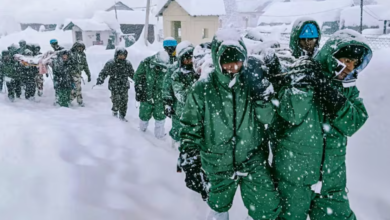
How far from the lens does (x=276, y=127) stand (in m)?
2.61

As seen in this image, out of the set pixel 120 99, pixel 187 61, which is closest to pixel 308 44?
pixel 187 61

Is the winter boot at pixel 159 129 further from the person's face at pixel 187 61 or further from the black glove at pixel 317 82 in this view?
the black glove at pixel 317 82

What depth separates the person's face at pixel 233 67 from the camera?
2.34 metres

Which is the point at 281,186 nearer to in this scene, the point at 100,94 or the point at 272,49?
the point at 272,49

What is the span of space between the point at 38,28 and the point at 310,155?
56644 mm

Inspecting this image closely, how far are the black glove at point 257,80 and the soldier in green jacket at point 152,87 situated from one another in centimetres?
378

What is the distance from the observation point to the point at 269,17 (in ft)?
150

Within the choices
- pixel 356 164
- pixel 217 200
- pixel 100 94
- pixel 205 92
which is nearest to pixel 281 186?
pixel 217 200

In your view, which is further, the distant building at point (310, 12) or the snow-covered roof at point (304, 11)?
the snow-covered roof at point (304, 11)

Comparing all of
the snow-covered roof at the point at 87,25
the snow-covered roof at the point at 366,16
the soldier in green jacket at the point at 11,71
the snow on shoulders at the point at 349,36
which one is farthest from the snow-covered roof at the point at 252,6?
the snow on shoulders at the point at 349,36

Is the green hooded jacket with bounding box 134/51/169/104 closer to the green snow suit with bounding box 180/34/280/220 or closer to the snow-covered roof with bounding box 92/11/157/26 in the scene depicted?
the green snow suit with bounding box 180/34/280/220

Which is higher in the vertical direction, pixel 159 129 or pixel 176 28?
pixel 176 28

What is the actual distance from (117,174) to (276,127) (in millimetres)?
2274

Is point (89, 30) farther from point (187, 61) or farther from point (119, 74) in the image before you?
point (187, 61)
